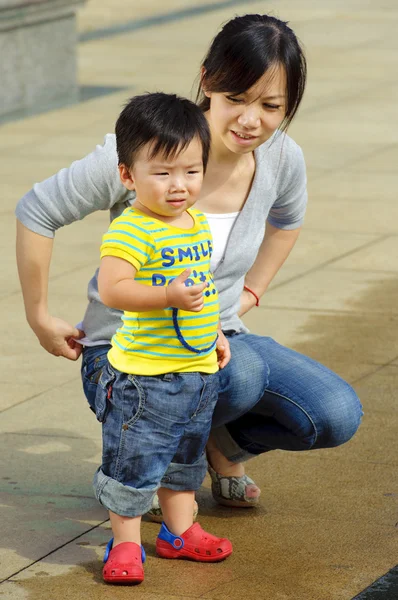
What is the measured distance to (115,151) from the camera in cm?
399

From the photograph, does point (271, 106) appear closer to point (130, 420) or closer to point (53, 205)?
point (53, 205)

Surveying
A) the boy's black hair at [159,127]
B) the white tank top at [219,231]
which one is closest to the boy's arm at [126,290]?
the boy's black hair at [159,127]

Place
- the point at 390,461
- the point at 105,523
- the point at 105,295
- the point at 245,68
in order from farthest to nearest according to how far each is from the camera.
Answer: the point at 390,461 → the point at 105,523 → the point at 245,68 → the point at 105,295

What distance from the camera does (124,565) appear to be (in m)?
3.73

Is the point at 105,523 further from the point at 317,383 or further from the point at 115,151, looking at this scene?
the point at 115,151

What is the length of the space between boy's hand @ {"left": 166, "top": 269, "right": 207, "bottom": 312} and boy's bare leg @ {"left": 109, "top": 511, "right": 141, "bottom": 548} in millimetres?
684

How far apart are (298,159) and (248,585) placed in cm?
142

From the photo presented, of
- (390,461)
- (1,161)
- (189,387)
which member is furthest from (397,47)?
(189,387)

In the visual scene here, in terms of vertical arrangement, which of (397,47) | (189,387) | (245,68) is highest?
(245,68)

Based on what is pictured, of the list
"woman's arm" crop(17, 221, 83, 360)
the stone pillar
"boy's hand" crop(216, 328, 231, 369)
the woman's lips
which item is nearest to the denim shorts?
"boy's hand" crop(216, 328, 231, 369)

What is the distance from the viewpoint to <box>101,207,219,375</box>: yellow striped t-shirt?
3.58 m

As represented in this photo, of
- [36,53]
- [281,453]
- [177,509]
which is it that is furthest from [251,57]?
[36,53]

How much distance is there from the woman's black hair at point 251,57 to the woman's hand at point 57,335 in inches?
34.2

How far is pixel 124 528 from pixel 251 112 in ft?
4.26
